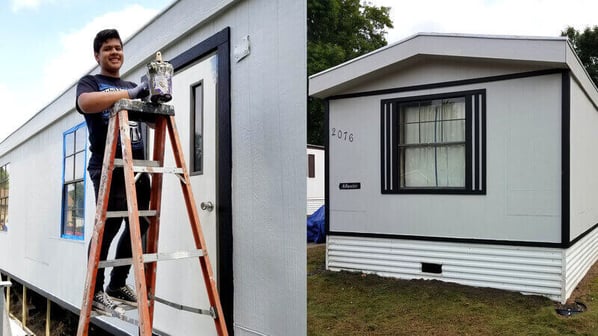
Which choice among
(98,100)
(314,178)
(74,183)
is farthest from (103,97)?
(314,178)

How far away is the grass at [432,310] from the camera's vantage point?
11.4 feet

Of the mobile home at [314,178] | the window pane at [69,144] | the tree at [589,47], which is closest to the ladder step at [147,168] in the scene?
the window pane at [69,144]

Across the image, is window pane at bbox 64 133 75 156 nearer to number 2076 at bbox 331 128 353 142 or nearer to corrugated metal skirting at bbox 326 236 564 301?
number 2076 at bbox 331 128 353 142

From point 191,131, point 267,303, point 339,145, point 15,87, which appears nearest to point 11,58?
point 15,87

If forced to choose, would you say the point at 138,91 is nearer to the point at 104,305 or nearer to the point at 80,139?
the point at 104,305

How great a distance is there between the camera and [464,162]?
4684 millimetres

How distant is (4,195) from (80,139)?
4854 mm

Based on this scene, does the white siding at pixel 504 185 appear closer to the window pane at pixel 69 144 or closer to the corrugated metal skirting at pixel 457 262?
the corrugated metal skirting at pixel 457 262

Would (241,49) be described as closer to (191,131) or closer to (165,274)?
(191,131)

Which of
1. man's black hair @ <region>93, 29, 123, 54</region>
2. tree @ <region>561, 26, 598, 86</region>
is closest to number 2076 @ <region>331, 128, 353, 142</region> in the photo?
man's black hair @ <region>93, 29, 123, 54</region>

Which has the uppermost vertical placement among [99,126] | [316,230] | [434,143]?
[434,143]

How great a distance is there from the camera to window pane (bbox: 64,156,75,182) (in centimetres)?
432

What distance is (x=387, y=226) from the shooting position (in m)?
5.09

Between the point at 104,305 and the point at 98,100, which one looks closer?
the point at 98,100
